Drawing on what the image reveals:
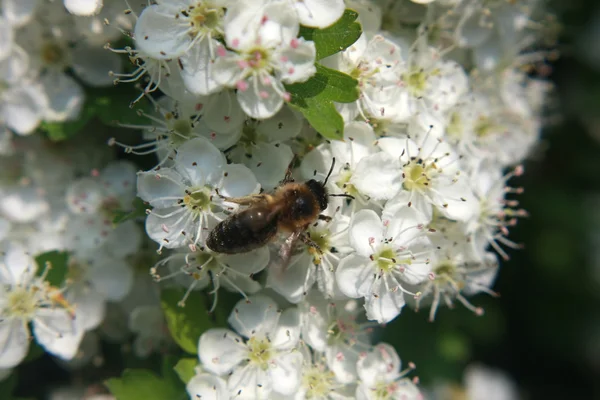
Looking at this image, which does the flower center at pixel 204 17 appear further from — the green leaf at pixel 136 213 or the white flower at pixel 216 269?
the white flower at pixel 216 269

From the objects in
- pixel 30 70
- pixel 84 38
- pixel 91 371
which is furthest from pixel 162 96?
pixel 91 371

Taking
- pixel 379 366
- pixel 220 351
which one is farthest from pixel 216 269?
pixel 379 366

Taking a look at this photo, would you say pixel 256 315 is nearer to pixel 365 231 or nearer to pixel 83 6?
pixel 365 231

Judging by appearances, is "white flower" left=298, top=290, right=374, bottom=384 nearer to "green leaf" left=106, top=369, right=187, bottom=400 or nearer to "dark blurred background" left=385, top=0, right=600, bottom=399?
"green leaf" left=106, top=369, right=187, bottom=400

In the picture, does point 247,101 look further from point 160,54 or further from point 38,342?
point 38,342

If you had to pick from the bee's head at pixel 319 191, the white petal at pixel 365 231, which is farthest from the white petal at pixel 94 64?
the white petal at pixel 365 231
